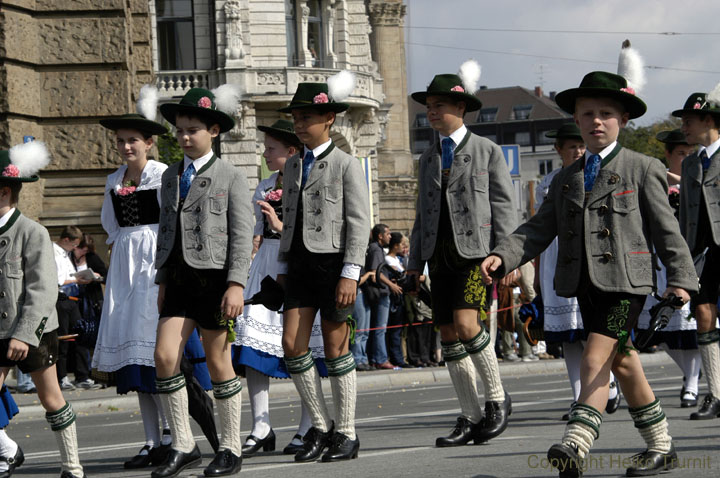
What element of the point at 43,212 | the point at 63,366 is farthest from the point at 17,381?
the point at 43,212

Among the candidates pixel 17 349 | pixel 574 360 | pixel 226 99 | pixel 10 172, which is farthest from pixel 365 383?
pixel 17 349

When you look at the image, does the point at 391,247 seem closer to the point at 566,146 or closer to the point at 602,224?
the point at 566,146

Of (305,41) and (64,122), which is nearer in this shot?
(64,122)

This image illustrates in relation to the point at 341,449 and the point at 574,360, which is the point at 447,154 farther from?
the point at 574,360

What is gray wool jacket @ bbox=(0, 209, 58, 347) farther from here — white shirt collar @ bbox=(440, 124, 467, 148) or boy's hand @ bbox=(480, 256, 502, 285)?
white shirt collar @ bbox=(440, 124, 467, 148)

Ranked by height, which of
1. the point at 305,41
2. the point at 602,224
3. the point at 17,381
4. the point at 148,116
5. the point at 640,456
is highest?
the point at 305,41

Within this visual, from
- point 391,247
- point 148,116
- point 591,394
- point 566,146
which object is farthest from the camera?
point 391,247

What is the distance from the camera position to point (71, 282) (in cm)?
1622

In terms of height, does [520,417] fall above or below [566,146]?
below

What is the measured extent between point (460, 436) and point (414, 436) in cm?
124

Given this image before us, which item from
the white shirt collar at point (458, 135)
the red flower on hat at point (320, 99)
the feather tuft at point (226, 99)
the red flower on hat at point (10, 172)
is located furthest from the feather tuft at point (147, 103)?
the white shirt collar at point (458, 135)

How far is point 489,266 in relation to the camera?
6.64 meters

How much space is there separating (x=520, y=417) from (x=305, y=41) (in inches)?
1364

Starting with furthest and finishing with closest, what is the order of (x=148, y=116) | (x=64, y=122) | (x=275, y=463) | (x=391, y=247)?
(x=391, y=247)
(x=64, y=122)
(x=148, y=116)
(x=275, y=463)
